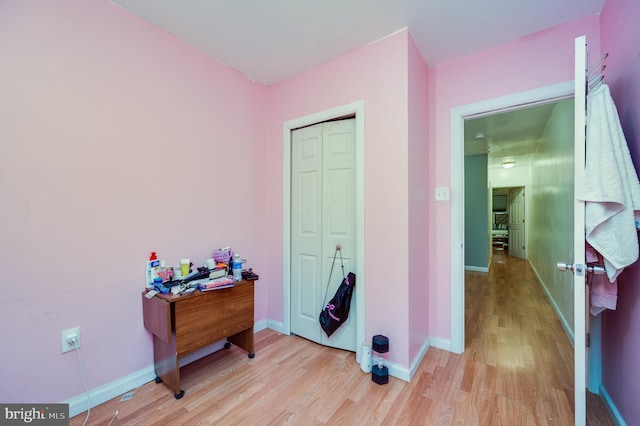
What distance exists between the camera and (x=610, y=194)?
1121 mm

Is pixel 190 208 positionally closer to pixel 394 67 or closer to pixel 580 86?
pixel 394 67

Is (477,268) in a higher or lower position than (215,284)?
lower

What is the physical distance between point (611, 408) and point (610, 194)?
1.33m

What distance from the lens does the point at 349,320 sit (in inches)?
89.1

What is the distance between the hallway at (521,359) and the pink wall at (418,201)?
479 millimetres

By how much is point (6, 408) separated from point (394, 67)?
10.1 ft

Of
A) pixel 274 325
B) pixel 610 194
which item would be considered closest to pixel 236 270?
pixel 274 325

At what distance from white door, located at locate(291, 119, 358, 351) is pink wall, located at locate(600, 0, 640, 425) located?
1.54 metres

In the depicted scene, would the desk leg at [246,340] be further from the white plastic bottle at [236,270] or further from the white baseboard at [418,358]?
the white baseboard at [418,358]

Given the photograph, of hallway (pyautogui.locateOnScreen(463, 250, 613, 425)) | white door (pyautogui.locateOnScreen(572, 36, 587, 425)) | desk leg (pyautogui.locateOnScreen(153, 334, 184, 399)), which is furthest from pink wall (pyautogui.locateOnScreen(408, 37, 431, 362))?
desk leg (pyautogui.locateOnScreen(153, 334, 184, 399))

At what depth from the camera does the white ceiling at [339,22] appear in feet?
5.60

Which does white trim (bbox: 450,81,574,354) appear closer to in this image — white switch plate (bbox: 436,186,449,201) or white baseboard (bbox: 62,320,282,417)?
white switch plate (bbox: 436,186,449,201)

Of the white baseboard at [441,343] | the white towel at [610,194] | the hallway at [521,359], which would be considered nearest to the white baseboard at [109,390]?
the white baseboard at [441,343]

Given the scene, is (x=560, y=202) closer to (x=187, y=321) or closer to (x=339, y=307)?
(x=339, y=307)
